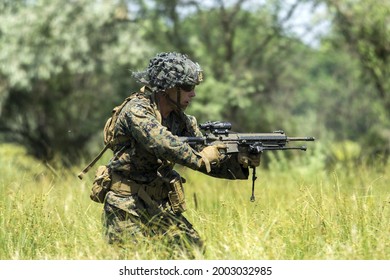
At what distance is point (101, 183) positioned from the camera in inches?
202

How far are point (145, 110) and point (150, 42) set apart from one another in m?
12.9

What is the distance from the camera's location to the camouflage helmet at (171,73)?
498cm

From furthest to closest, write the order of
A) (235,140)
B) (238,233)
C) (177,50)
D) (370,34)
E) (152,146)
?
(177,50)
(370,34)
(235,140)
(238,233)
(152,146)

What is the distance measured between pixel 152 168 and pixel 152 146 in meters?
0.37

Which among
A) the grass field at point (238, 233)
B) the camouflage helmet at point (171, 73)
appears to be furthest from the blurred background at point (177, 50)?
the camouflage helmet at point (171, 73)

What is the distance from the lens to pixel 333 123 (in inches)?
1282

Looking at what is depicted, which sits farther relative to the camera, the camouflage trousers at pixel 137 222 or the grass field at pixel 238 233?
the camouflage trousers at pixel 137 222

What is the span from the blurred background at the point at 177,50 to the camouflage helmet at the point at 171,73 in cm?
920

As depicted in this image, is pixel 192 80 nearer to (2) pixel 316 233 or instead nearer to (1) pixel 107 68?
(2) pixel 316 233

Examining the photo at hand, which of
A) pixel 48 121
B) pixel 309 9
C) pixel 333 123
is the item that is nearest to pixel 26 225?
pixel 309 9

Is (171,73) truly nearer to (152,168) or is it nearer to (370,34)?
(152,168)

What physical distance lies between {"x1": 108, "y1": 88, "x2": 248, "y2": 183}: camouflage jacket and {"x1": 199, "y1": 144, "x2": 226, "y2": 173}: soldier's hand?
0.04m

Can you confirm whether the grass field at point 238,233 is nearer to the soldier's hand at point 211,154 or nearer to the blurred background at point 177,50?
the soldier's hand at point 211,154

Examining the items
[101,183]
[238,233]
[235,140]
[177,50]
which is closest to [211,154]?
[235,140]
